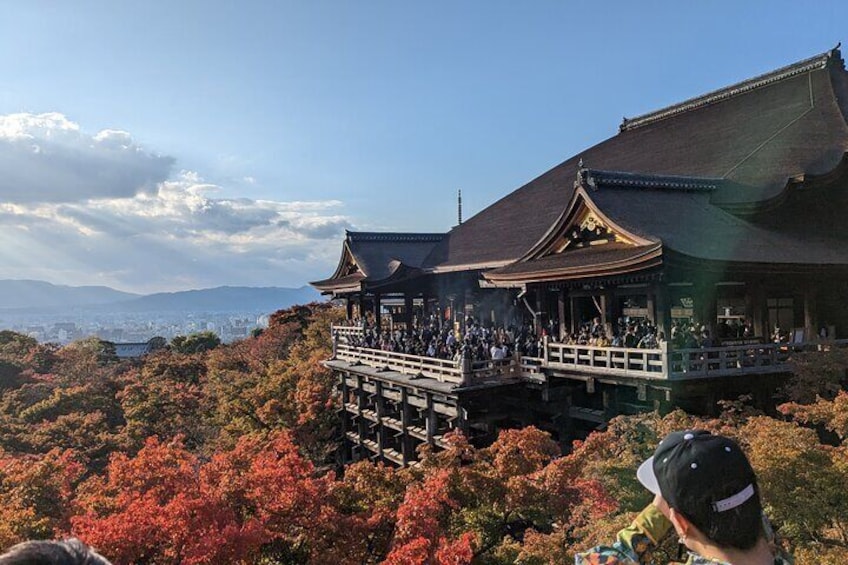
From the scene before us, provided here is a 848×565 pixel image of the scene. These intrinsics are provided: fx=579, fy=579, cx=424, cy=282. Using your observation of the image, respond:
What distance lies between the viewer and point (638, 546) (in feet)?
7.02

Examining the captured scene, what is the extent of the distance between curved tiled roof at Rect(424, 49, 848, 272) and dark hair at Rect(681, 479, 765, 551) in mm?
12119

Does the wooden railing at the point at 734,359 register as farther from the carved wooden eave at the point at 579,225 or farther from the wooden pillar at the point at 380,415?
the wooden pillar at the point at 380,415

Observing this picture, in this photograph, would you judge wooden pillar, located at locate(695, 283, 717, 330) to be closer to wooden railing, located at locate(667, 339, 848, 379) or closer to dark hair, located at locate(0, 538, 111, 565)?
wooden railing, located at locate(667, 339, 848, 379)

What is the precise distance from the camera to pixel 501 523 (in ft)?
29.2

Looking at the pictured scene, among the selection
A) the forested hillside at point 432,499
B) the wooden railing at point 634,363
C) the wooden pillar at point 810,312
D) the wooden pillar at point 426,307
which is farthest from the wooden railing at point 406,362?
the wooden pillar at point 810,312

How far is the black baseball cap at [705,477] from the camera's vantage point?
1965 mm

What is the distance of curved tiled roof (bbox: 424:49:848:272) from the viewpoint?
15.9 metres

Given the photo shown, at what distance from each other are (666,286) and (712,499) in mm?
11306

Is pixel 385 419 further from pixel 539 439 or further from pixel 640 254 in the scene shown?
pixel 640 254

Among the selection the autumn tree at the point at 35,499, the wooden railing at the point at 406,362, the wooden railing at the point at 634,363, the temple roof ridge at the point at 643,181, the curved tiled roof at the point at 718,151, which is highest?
the curved tiled roof at the point at 718,151

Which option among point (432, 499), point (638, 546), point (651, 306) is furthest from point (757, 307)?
point (638, 546)

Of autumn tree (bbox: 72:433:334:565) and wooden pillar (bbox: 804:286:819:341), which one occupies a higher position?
wooden pillar (bbox: 804:286:819:341)

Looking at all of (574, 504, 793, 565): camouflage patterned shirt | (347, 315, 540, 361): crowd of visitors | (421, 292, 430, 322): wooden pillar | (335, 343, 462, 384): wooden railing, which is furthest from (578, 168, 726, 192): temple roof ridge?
(421, 292, 430, 322): wooden pillar

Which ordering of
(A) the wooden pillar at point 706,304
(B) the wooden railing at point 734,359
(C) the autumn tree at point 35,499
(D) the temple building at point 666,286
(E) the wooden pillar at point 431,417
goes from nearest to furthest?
1. (C) the autumn tree at point 35,499
2. (B) the wooden railing at point 734,359
3. (D) the temple building at point 666,286
4. (A) the wooden pillar at point 706,304
5. (E) the wooden pillar at point 431,417
